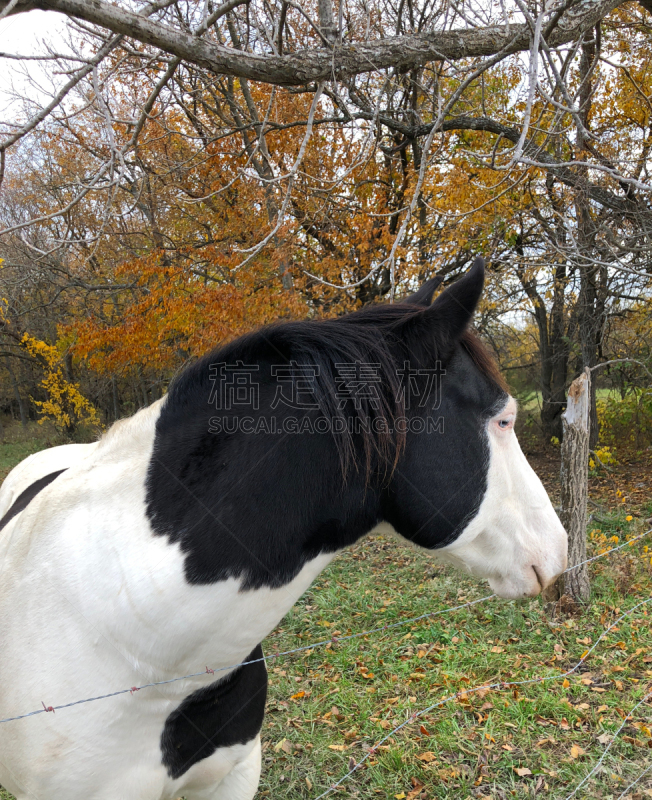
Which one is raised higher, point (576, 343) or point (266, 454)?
point (576, 343)

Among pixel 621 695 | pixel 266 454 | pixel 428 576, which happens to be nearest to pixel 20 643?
pixel 266 454

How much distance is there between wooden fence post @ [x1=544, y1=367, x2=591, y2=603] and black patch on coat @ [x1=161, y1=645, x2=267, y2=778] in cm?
316

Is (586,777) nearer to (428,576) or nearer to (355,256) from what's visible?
(428,576)

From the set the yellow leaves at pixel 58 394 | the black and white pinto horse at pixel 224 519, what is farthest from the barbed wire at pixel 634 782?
the yellow leaves at pixel 58 394

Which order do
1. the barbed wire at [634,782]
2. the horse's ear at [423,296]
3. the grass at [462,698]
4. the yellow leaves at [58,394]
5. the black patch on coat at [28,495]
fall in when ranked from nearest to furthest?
the horse's ear at [423,296], the black patch on coat at [28,495], the barbed wire at [634,782], the grass at [462,698], the yellow leaves at [58,394]

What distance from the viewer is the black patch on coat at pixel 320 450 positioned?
50.0 inches

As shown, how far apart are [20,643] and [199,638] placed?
533 mm

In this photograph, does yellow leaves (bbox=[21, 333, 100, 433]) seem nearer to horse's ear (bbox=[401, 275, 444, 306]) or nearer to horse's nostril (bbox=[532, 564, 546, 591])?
horse's ear (bbox=[401, 275, 444, 306])

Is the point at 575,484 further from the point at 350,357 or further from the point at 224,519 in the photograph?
the point at 224,519

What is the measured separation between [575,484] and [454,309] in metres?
3.36

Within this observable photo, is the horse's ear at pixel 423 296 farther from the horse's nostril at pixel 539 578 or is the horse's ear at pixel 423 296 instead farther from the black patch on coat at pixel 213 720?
the black patch on coat at pixel 213 720

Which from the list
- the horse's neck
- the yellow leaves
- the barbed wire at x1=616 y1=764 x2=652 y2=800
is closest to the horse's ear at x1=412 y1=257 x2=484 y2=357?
the horse's neck

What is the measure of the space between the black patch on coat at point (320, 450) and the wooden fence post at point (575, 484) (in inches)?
121

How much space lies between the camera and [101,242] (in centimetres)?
904
